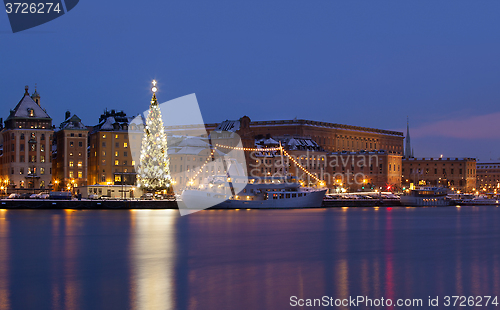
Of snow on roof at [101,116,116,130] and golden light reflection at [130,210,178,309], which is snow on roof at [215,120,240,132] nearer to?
snow on roof at [101,116,116,130]

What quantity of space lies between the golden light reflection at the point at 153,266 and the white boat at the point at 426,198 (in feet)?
190

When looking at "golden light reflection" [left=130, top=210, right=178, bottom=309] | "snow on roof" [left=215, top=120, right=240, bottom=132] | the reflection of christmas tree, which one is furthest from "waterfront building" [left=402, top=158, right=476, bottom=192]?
"golden light reflection" [left=130, top=210, right=178, bottom=309]

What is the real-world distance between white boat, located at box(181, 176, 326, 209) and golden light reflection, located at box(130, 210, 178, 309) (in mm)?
24588

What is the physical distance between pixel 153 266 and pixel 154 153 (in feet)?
110

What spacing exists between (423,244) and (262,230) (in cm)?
1106

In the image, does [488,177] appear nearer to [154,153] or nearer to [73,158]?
[73,158]

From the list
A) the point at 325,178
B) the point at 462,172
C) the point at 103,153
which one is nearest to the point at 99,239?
the point at 103,153

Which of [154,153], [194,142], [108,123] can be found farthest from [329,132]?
[154,153]

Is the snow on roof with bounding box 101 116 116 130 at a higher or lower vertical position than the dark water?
higher

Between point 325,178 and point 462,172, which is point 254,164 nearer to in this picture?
point 325,178

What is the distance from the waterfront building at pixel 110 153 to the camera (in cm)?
9162

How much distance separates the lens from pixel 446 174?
15188 cm

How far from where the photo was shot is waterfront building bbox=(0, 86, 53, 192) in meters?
89.2

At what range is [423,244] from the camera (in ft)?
123
